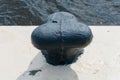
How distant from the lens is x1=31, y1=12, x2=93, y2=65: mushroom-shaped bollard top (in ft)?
Answer: 5.72

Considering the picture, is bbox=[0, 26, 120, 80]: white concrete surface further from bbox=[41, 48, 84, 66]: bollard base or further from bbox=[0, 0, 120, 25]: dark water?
bbox=[0, 0, 120, 25]: dark water

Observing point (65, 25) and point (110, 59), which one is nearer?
point (65, 25)

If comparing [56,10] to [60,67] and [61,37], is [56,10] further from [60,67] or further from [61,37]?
[61,37]

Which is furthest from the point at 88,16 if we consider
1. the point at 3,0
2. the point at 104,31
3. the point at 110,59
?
the point at 110,59

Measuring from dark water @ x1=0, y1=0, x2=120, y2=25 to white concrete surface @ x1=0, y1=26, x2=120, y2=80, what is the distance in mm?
1622

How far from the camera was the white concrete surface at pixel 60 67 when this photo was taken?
1.83 metres

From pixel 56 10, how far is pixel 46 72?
225 cm

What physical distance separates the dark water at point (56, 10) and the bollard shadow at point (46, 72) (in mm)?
1870

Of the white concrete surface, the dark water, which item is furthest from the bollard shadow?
the dark water

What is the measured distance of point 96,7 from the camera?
4.09m

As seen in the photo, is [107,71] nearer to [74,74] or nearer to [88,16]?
[74,74]

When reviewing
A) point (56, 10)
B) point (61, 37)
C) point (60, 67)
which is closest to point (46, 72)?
point (60, 67)

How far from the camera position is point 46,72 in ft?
6.06

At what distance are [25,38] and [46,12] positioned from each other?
1888 millimetres
